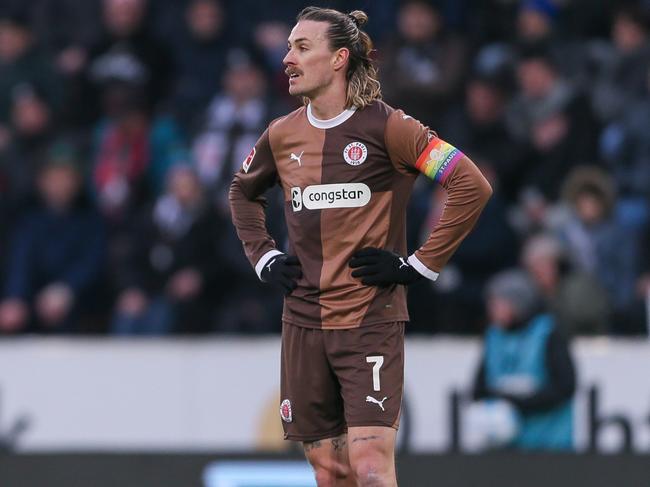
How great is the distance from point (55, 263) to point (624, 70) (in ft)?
14.4

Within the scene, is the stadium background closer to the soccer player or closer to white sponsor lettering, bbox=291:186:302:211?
the soccer player

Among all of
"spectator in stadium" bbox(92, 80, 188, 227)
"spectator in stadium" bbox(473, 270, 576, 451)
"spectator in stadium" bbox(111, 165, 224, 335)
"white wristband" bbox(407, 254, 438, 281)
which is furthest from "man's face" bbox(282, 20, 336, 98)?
"spectator in stadium" bbox(92, 80, 188, 227)

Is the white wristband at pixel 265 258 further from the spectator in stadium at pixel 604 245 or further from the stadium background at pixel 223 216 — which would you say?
the spectator in stadium at pixel 604 245

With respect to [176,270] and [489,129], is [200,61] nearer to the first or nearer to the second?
[176,270]

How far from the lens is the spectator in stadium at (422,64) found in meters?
11.5

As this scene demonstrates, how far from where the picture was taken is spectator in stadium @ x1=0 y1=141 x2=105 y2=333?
36.9ft

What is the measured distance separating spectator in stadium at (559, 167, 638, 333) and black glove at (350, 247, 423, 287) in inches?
181

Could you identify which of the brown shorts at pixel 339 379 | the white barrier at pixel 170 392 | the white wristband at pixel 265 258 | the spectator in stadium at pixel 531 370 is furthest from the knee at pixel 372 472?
the white barrier at pixel 170 392

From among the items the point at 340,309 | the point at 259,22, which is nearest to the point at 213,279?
the point at 259,22

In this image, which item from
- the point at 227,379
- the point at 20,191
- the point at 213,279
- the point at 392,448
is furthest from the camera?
the point at 20,191

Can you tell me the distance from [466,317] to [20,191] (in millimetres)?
3637

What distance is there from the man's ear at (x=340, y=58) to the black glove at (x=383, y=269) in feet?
2.43

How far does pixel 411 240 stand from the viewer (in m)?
10.5

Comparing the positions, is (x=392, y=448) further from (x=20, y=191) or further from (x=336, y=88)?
(x=20, y=191)
